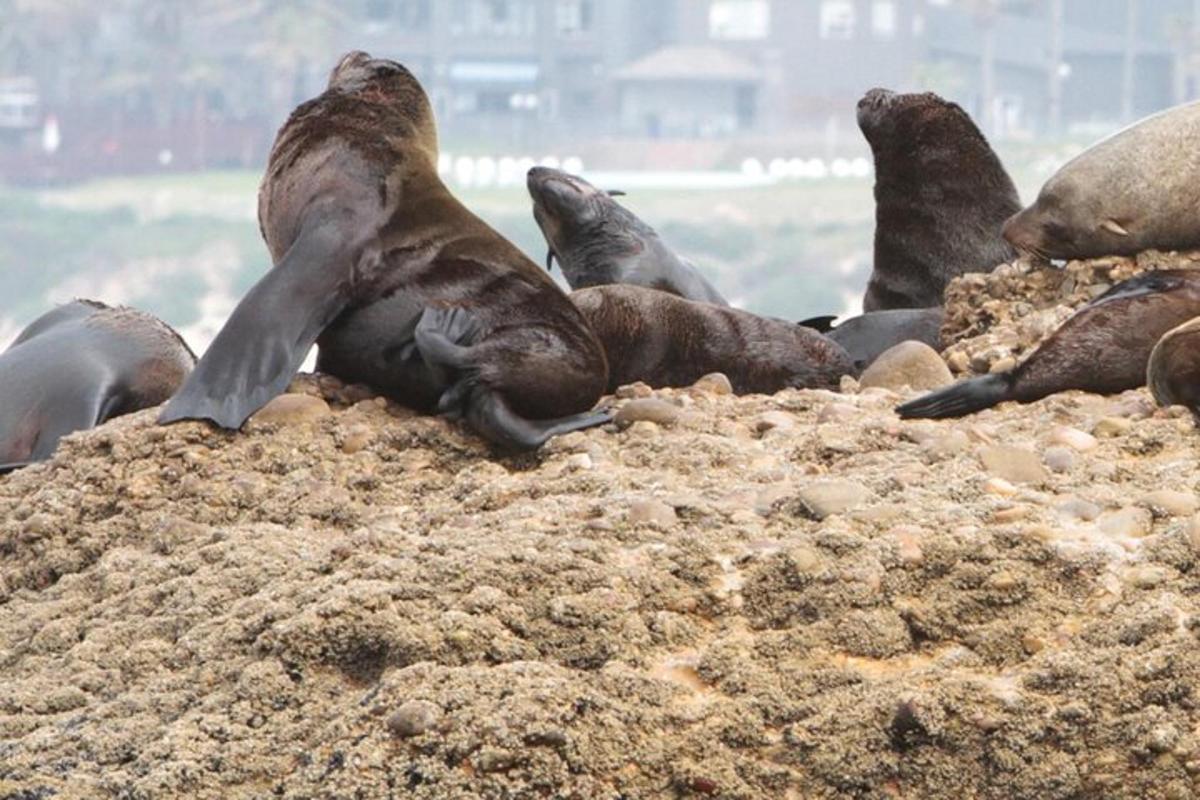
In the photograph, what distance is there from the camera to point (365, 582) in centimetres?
387

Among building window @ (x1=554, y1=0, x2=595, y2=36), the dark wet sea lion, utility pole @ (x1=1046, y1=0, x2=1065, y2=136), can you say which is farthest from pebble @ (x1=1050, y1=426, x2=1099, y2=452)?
utility pole @ (x1=1046, y1=0, x2=1065, y2=136)

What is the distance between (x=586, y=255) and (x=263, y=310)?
224 centimetres

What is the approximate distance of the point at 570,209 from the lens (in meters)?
7.35

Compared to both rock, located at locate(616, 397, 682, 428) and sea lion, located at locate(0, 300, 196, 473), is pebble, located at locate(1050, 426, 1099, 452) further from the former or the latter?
sea lion, located at locate(0, 300, 196, 473)

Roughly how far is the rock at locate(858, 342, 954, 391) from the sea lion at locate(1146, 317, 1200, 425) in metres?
0.97

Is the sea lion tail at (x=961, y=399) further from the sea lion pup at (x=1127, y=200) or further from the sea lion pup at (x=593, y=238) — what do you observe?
→ the sea lion pup at (x=593, y=238)

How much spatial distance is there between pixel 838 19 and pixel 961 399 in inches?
3258

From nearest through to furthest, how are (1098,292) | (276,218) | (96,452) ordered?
(96,452), (276,218), (1098,292)

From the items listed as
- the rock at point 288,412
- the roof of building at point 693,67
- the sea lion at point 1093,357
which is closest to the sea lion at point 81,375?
the rock at point 288,412

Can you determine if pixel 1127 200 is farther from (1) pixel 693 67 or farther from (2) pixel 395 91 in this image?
(1) pixel 693 67

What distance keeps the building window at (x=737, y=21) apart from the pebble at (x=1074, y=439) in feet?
274

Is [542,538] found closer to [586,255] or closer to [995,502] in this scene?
[995,502]

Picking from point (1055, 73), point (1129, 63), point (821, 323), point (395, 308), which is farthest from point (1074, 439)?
point (1055, 73)

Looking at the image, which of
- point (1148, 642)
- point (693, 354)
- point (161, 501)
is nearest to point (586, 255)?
point (693, 354)
